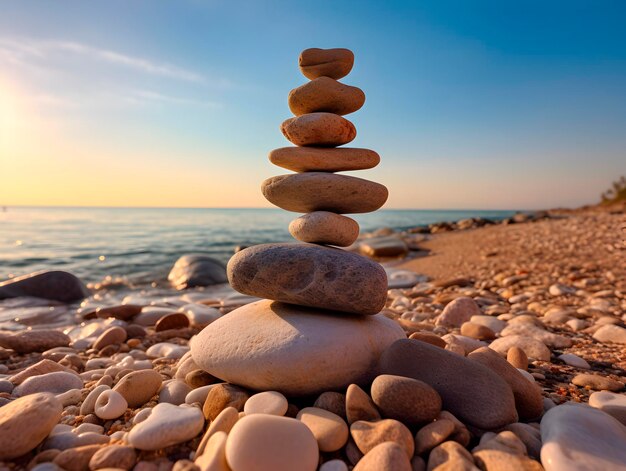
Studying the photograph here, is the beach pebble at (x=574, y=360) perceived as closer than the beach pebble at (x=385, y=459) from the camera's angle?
No

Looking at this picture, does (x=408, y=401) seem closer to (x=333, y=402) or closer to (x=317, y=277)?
(x=333, y=402)

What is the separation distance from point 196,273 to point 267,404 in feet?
24.2

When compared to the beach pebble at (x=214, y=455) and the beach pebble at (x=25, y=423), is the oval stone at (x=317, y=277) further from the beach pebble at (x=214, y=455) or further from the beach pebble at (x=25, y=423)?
the beach pebble at (x=25, y=423)

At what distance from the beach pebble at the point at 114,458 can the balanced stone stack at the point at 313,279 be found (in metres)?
0.77

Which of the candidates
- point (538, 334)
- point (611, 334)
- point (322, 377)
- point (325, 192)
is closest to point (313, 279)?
point (322, 377)

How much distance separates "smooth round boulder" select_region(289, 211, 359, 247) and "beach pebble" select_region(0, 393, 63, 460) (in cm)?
187

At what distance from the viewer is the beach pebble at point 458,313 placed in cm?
443

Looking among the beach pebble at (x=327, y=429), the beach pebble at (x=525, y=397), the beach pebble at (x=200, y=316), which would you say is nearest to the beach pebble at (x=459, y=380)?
the beach pebble at (x=525, y=397)

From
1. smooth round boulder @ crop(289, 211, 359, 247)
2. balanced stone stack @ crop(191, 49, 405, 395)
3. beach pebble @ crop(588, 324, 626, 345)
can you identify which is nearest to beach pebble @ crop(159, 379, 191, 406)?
balanced stone stack @ crop(191, 49, 405, 395)

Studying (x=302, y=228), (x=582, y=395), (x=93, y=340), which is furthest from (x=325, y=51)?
(x=93, y=340)

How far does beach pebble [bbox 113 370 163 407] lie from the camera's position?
92.0 inches

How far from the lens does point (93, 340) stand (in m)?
4.39

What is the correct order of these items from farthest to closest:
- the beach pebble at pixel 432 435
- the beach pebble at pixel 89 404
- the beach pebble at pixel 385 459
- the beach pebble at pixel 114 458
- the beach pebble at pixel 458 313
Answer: the beach pebble at pixel 458 313
the beach pebble at pixel 89 404
the beach pebble at pixel 432 435
the beach pebble at pixel 114 458
the beach pebble at pixel 385 459

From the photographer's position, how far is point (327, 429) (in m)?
1.79
